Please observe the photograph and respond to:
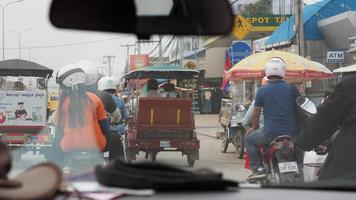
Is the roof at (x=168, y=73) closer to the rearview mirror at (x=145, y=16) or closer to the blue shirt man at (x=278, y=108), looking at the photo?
the blue shirt man at (x=278, y=108)

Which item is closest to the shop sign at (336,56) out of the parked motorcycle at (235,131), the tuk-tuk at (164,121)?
the parked motorcycle at (235,131)

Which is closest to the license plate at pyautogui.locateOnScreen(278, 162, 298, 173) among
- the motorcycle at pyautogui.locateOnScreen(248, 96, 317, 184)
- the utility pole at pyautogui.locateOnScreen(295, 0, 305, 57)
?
the motorcycle at pyautogui.locateOnScreen(248, 96, 317, 184)

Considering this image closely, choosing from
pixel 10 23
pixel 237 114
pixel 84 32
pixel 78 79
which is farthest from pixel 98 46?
pixel 237 114

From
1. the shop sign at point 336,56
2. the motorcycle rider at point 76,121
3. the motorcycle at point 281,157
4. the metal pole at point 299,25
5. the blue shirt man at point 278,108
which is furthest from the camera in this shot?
the shop sign at point 336,56

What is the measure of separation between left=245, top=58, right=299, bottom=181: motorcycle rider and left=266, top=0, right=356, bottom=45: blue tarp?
481 inches

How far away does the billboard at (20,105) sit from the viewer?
6242 mm

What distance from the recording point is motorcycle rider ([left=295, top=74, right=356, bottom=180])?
3324 millimetres

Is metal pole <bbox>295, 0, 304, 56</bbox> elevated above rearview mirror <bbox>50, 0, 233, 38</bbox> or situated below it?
above

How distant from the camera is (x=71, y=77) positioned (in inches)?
138

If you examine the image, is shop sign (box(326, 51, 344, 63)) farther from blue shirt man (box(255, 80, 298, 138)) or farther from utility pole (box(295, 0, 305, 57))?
blue shirt man (box(255, 80, 298, 138))

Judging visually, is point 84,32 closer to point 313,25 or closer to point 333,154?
point 333,154

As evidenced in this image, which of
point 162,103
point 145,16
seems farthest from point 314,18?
point 145,16

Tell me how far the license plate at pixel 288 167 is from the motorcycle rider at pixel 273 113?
614 mm

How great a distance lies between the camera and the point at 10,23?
220 centimetres
